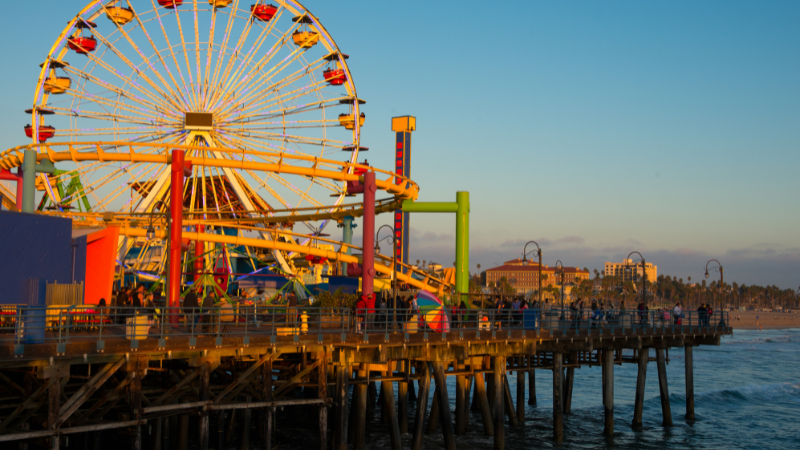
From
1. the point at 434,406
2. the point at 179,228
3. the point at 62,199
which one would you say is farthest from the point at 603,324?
the point at 62,199

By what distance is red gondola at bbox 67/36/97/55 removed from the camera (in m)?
41.4

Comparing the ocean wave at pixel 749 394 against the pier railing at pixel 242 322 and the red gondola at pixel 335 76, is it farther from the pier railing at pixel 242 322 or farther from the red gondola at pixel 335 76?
the red gondola at pixel 335 76

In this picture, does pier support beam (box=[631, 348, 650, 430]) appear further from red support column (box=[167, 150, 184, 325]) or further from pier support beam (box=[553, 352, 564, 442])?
red support column (box=[167, 150, 184, 325])

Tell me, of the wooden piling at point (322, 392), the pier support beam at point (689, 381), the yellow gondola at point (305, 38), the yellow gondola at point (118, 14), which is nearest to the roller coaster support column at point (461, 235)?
the pier support beam at point (689, 381)

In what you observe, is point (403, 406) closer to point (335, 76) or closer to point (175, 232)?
point (175, 232)

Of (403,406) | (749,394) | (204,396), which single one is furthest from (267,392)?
(749,394)

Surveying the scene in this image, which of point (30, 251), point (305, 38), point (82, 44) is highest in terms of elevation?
point (305, 38)

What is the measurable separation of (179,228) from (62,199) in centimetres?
1871

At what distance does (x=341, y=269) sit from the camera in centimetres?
6106

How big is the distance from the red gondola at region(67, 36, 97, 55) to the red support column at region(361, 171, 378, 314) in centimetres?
2028

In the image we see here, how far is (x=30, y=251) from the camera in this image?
75.7ft

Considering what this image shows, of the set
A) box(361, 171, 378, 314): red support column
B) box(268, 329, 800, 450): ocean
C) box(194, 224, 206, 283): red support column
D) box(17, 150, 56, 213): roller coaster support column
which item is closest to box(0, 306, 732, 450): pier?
box(268, 329, 800, 450): ocean

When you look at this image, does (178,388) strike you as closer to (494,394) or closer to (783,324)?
(494,394)

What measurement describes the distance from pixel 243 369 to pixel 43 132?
23.9 meters
